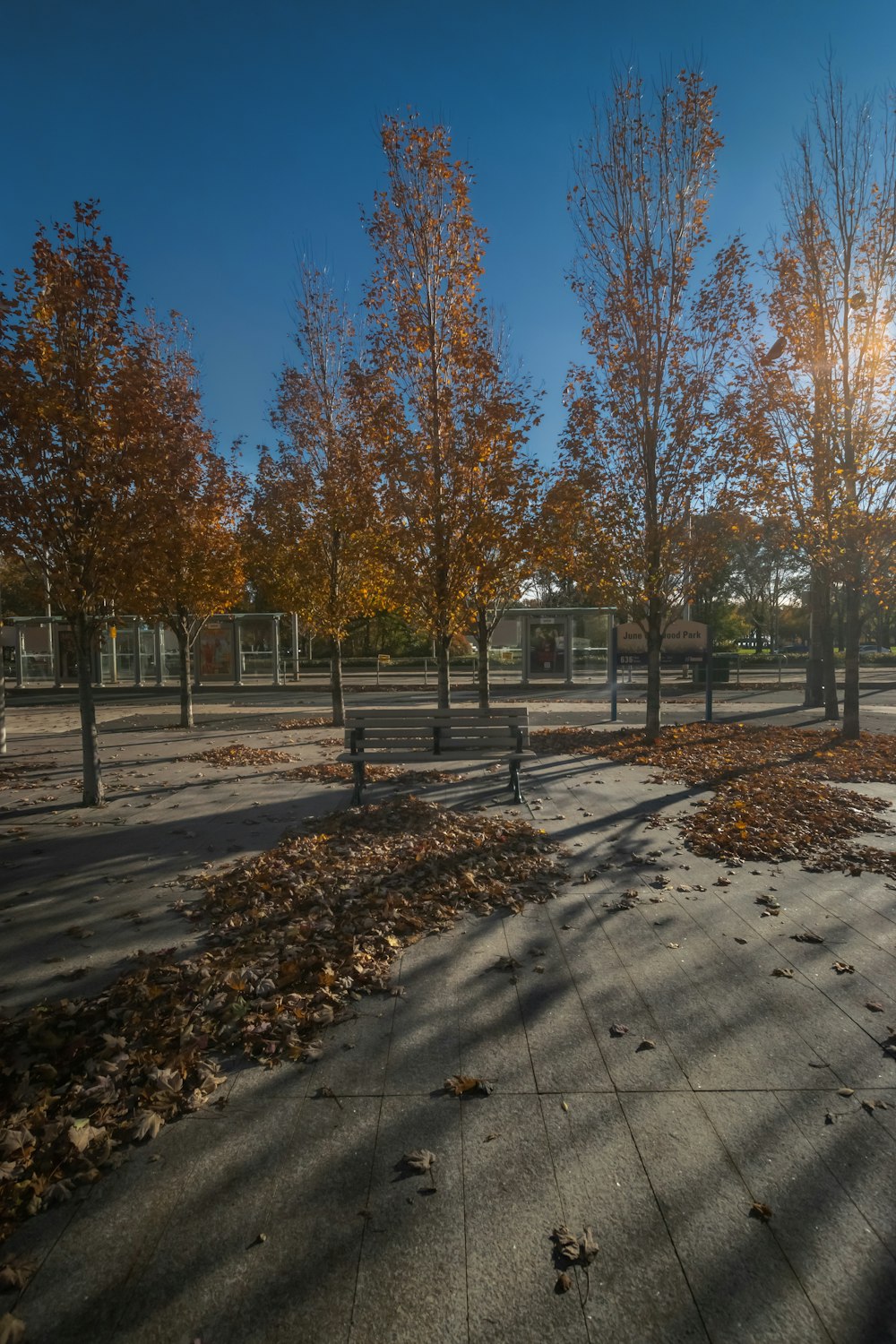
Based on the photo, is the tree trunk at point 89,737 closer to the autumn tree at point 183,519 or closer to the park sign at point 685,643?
the autumn tree at point 183,519

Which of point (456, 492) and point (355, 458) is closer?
point (456, 492)

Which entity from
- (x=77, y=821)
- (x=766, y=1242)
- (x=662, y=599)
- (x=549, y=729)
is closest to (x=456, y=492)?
(x=662, y=599)

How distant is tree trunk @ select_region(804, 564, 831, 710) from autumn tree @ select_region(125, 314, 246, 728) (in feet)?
37.1

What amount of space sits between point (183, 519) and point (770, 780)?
7373mm

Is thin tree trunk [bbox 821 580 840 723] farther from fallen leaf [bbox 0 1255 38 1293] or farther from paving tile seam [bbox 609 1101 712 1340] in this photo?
fallen leaf [bbox 0 1255 38 1293]

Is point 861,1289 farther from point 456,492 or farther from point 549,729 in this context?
point 549,729

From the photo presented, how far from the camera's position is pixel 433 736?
816 cm

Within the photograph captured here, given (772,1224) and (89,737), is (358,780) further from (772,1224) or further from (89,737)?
(772,1224)

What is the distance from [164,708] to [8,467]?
598 inches

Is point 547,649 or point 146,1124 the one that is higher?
point 547,649

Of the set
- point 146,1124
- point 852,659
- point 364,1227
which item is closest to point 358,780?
point 146,1124

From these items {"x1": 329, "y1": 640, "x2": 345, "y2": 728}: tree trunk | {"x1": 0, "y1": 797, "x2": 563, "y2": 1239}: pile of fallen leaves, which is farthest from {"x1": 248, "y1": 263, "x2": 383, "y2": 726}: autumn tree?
{"x1": 0, "y1": 797, "x2": 563, "y2": 1239}: pile of fallen leaves

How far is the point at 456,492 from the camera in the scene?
10.9 metres

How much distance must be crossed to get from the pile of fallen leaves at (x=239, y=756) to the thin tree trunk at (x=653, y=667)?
5.61m
